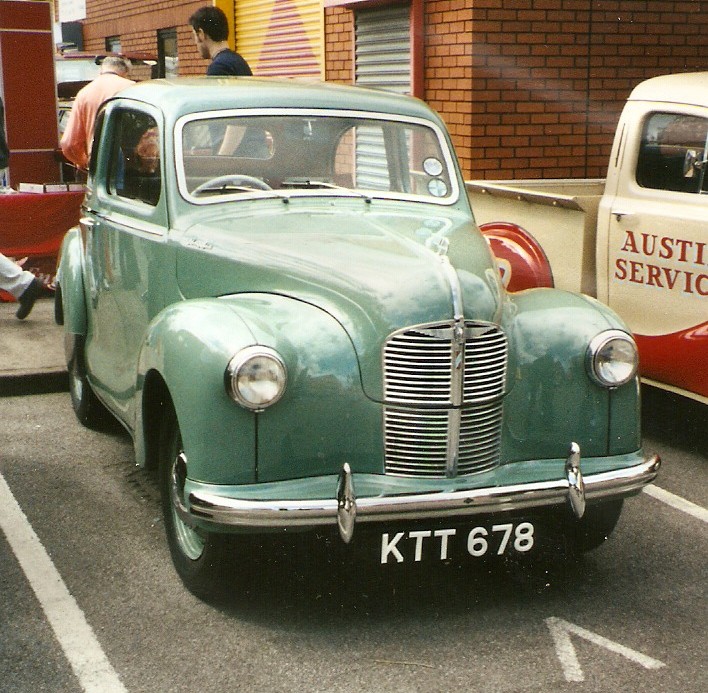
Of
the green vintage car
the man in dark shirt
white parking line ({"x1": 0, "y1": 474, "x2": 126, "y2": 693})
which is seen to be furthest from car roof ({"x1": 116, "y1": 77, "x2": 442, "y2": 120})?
the man in dark shirt

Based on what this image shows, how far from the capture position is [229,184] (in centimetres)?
475

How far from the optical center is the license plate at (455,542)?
3.73 meters

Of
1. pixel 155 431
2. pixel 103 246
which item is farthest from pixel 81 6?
pixel 155 431

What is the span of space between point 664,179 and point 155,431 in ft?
9.76

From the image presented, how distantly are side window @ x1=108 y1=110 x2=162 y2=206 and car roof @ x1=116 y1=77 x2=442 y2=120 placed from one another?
0.39ft

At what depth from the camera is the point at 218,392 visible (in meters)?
3.71

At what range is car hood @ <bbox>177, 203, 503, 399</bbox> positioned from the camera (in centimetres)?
383

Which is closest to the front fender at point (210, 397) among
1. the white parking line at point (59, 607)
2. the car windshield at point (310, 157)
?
the white parking line at point (59, 607)

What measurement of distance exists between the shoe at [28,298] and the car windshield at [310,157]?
393cm

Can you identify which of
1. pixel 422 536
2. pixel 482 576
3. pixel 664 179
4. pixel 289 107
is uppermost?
pixel 289 107

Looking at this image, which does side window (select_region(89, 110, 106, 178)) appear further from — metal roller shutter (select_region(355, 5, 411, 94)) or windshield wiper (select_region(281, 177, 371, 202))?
metal roller shutter (select_region(355, 5, 411, 94))

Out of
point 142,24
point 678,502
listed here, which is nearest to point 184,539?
point 678,502

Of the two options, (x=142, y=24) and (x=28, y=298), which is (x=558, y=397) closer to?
(x=28, y=298)

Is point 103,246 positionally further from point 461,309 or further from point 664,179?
point 664,179
